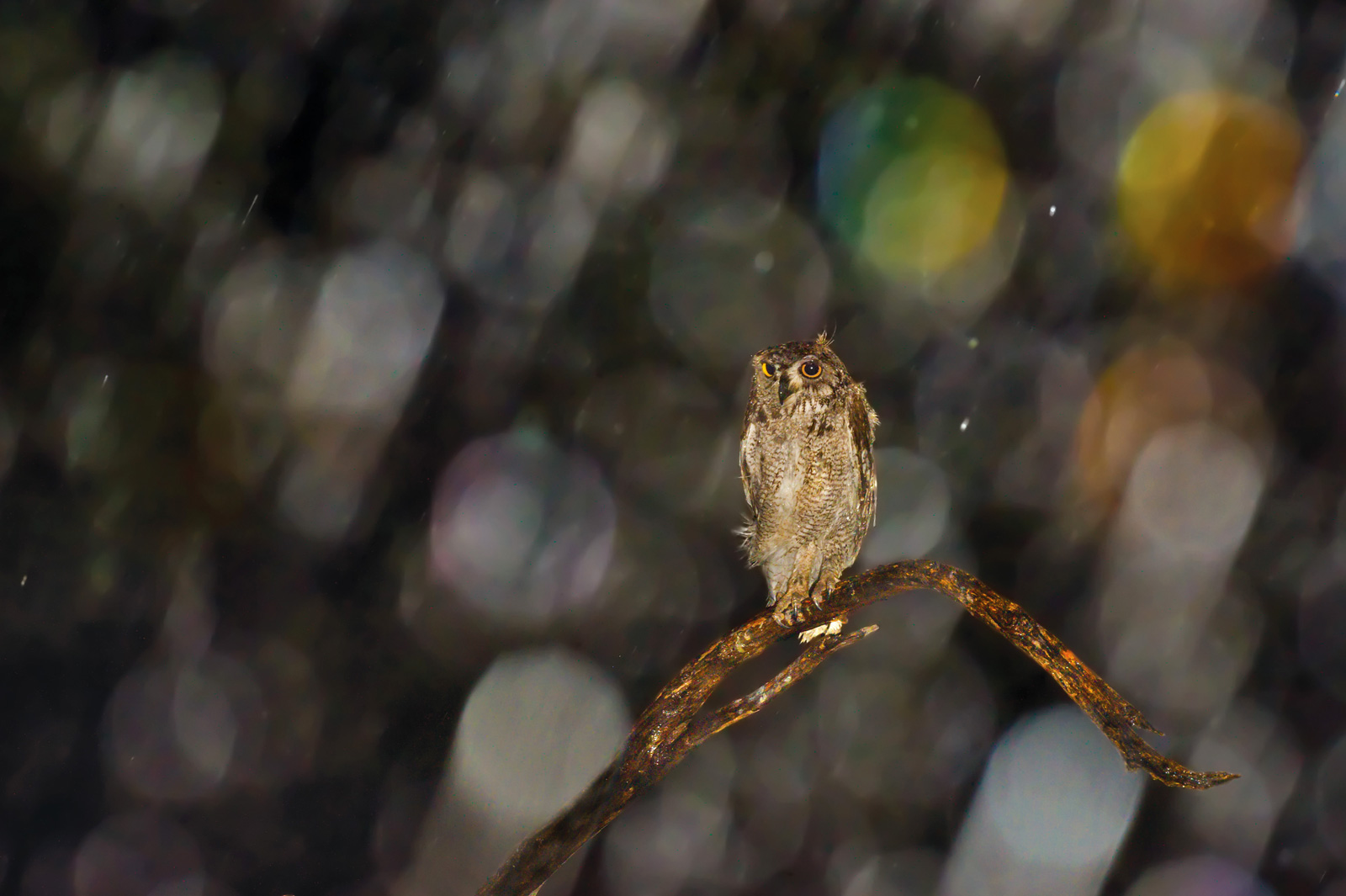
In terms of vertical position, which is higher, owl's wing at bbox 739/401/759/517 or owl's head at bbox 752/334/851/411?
owl's head at bbox 752/334/851/411

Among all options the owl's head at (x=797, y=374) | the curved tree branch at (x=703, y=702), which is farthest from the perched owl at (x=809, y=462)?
the curved tree branch at (x=703, y=702)

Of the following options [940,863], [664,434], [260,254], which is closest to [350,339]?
[260,254]

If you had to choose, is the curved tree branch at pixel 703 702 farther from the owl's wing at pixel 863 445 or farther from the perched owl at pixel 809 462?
the owl's wing at pixel 863 445

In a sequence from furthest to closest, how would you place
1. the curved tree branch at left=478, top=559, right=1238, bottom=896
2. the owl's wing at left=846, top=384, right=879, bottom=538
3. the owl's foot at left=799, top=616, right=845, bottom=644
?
the owl's wing at left=846, top=384, right=879, bottom=538
the owl's foot at left=799, top=616, right=845, bottom=644
the curved tree branch at left=478, top=559, right=1238, bottom=896

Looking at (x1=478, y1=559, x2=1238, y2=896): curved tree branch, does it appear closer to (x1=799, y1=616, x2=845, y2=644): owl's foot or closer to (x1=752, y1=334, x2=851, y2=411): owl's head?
(x1=799, y1=616, x2=845, y2=644): owl's foot

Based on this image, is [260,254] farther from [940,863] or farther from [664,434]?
[940,863]

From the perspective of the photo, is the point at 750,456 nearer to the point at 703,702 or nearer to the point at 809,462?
the point at 809,462

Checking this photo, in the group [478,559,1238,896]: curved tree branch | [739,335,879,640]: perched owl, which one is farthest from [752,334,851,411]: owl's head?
[478,559,1238,896]: curved tree branch
